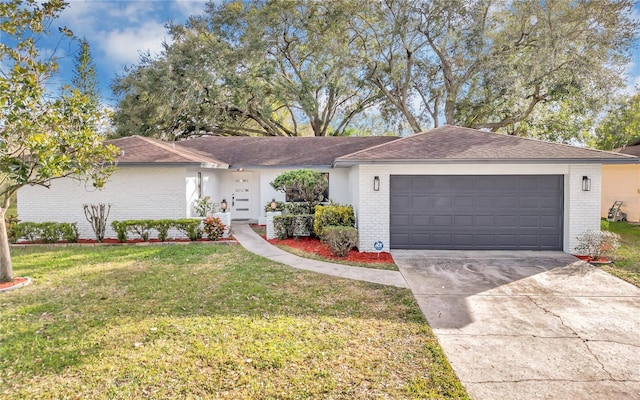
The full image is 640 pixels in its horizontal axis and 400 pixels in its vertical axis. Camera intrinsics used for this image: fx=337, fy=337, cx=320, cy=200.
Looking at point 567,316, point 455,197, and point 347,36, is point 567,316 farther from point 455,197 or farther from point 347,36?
point 347,36

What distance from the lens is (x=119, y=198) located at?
448 inches

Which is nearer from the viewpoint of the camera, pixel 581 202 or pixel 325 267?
pixel 325 267

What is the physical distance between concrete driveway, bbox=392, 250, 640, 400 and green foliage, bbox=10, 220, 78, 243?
10097mm

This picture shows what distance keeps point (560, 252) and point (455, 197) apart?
3.21 metres

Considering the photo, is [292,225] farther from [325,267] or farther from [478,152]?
[478,152]

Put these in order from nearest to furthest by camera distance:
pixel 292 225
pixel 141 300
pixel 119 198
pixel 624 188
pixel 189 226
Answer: pixel 141 300
pixel 189 226
pixel 119 198
pixel 292 225
pixel 624 188

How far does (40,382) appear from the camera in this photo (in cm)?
342

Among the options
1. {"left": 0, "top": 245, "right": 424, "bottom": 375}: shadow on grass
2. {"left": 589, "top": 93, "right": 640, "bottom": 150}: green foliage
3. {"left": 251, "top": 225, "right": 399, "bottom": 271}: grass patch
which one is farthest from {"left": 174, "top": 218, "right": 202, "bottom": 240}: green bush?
{"left": 589, "top": 93, "right": 640, "bottom": 150}: green foliage

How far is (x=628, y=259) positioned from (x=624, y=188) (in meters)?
9.06

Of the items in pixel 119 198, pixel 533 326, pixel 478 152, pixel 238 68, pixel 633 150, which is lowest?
pixel 533 326

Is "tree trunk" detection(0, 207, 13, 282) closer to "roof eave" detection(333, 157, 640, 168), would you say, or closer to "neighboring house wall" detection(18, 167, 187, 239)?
"neighboring house wall" detection(18, 167, 187, 239)

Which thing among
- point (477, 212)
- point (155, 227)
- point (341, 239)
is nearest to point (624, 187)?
point (477, 212)

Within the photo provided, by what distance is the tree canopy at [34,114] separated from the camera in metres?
5.80

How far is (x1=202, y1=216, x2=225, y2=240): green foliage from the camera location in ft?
35.2
